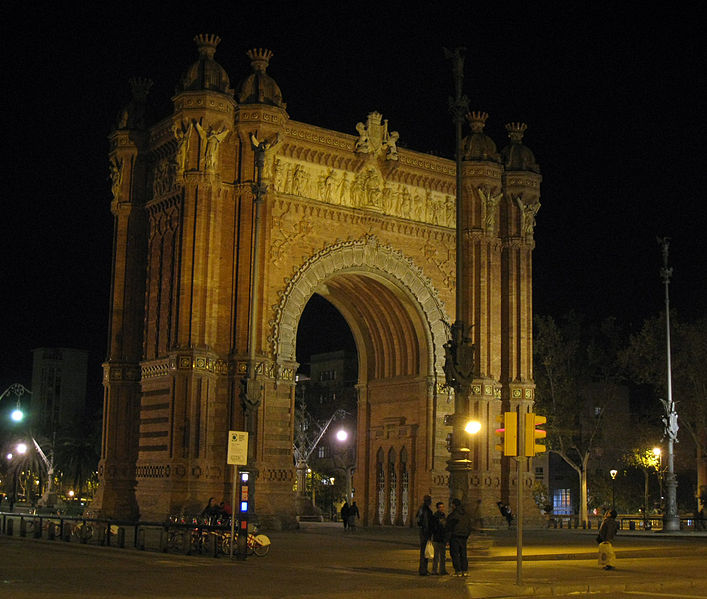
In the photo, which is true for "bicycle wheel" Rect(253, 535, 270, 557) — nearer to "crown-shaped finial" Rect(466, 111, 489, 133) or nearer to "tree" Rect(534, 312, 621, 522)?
"crown-shaped finial" Rect(466, 111, 489, 133)

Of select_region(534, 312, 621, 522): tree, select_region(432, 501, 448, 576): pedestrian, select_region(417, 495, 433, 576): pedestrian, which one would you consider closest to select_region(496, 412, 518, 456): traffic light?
select_region(432, 501, 448, 576): pedestrian

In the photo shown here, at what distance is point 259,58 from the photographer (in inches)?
1629

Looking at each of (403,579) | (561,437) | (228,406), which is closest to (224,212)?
(228,406)

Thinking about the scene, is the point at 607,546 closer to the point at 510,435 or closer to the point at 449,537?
the point at 449,537

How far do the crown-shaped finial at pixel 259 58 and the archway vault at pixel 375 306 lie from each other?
291 inches

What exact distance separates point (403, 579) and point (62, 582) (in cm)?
655

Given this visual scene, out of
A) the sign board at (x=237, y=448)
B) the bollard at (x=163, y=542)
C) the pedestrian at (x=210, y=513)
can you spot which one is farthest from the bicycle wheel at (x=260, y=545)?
the pedestrian at (x=210, y=513)

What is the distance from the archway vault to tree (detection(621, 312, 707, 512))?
19452 mm

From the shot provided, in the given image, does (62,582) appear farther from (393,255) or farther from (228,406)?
(393,255)

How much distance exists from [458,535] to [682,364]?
4180 cm

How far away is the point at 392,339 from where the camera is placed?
47000 mm

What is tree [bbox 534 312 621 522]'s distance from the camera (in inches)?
2363

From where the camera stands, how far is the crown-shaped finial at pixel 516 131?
48.7m

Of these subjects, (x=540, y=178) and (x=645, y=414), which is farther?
(x=645, y=414)
